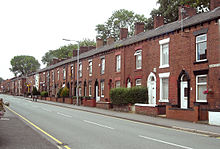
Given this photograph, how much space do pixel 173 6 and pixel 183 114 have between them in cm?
2579

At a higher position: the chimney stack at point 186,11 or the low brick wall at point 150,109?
the chimney stack at point 186,11

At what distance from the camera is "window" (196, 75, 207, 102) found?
20812mm

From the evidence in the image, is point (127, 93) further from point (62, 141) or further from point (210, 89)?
point (62, 141)

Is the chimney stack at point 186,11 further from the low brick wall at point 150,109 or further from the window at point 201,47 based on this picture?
the low brick wall at point 150,109

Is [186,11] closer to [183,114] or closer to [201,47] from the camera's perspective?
[201,47]

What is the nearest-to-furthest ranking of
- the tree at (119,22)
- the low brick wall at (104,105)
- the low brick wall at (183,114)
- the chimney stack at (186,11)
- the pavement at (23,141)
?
the pavement at (23,141)
the low brick wall at (183,114)
the chimney stack at (186,11)
the low brick wall at (104,105)
the tree at (119,22)

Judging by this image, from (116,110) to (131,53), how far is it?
6447mm

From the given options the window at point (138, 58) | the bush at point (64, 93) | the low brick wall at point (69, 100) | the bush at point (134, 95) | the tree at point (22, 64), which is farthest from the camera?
the tree at point (22, 64)

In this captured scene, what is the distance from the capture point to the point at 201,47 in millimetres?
21438

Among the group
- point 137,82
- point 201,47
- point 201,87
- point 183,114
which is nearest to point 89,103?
point 137,82

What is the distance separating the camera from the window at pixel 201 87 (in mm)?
20812

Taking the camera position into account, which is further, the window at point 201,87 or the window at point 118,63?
the window at point 118,63

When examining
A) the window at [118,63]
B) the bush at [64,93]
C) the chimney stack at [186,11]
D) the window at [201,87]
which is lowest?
A: the bush at [64,93]

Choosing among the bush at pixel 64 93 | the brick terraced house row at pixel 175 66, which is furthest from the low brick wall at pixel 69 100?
the brick terraced house row at pixel 175 66
